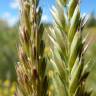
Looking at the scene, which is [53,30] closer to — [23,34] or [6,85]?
[23,34]

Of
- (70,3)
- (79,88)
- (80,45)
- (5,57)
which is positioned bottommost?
(79,88)

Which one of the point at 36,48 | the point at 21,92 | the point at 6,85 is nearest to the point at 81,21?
the point at 36,48

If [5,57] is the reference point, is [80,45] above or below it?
below

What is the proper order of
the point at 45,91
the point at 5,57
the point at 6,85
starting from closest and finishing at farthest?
the point at 45,91
the point at 6,85
the point at 5,57

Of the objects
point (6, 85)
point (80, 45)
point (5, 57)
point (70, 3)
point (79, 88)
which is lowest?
point (79, 88)

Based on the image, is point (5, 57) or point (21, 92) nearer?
point (21, 92)

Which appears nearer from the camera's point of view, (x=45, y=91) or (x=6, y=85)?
(x=45, y=91)

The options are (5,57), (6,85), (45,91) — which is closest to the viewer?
(45,91)

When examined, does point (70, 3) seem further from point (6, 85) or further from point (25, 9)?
point (6, 85)

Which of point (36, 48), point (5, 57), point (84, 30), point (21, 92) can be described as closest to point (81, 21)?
point (84, 30)
